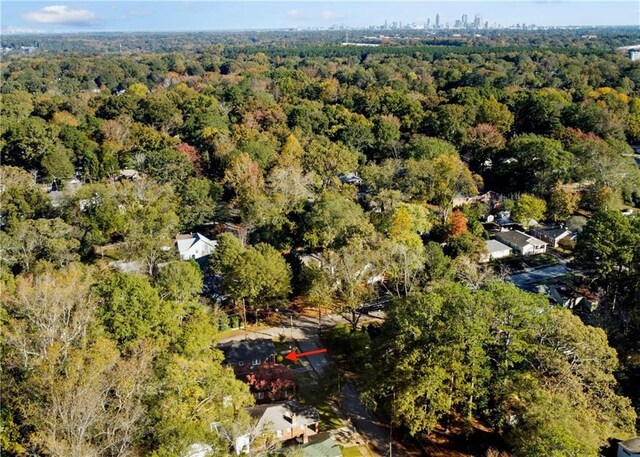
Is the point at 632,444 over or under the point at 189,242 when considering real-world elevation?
under

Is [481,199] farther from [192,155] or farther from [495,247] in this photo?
[192,155]

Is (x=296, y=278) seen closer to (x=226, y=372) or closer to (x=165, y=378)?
(x=226, y=372)

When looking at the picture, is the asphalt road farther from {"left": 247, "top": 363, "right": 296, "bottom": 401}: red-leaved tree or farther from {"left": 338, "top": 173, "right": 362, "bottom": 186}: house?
{"left": 338, "top": 173, "right": 362, "bottom": 186}: house

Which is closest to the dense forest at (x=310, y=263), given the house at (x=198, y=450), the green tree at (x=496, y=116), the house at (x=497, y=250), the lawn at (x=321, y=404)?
the green tree at (x=496, y=116)

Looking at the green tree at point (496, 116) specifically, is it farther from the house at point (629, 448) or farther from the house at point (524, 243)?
the house at point (629, 448)

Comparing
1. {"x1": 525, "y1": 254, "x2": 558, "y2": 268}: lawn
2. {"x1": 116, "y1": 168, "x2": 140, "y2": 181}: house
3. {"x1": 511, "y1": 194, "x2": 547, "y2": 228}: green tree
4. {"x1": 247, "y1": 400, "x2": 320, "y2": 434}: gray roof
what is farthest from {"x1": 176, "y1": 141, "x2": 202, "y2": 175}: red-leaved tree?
{"x1": 247, "y1": 400, "x2": 320, "y2": 434}: gray roof

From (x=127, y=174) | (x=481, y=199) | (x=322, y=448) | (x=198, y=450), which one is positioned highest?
(x=127, y=174)

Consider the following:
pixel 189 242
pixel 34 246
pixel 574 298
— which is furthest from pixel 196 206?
pixel 574 298
